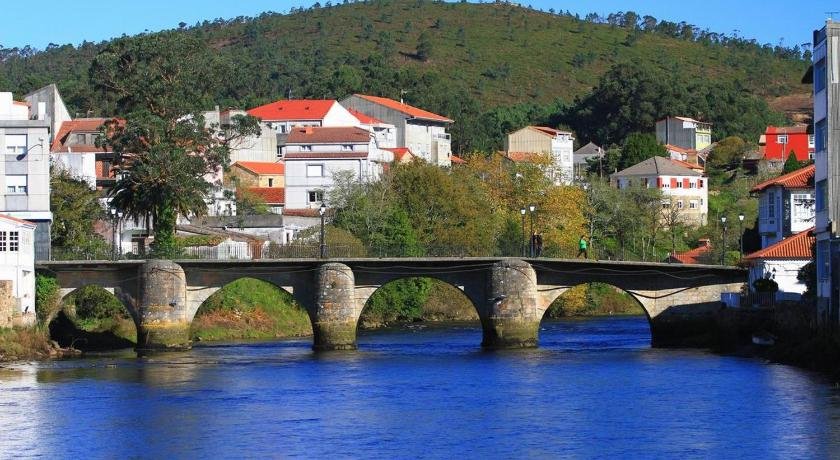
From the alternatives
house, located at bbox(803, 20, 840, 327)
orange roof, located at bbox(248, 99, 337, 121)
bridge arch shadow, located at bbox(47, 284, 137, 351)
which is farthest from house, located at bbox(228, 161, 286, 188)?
house, located at bbox(803, 20, 840, 327)

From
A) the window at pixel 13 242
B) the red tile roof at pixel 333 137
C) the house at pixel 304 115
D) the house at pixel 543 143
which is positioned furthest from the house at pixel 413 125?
the window at pixel 13 242

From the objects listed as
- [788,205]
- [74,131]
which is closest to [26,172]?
[788,205]

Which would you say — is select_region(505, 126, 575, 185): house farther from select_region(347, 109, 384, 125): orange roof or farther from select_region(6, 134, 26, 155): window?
select_region(6, 134, 26, 155): window

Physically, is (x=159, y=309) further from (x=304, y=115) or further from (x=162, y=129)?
(x=304, y=115)

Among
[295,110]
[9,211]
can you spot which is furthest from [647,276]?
[295,110]

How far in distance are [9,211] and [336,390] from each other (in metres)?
28.4

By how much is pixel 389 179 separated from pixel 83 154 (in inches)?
960

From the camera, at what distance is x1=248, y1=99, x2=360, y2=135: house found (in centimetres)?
A: 15275

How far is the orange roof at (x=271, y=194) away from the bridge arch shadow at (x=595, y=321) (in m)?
24.2

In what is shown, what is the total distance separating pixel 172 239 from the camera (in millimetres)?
94500

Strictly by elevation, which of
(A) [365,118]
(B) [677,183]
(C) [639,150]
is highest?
(A) [365,118]

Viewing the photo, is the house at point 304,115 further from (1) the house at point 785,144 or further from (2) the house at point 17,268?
(2) the house at point 17,268

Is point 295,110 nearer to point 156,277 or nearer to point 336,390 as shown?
point 156,277

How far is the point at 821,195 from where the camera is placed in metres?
69.5
